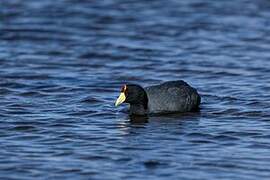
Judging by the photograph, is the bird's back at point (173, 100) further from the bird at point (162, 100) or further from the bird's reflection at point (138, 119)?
the bird's reflection at point (138, 119)

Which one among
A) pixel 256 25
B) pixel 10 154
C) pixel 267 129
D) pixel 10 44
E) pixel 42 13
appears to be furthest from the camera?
pixel 42 13

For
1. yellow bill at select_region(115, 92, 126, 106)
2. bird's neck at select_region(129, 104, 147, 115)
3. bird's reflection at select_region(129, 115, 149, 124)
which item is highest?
yellow bill at select_region(115, 92, 126, 106)

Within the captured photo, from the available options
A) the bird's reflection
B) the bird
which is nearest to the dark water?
the bird's reflection

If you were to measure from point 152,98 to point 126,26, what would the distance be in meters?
8.03

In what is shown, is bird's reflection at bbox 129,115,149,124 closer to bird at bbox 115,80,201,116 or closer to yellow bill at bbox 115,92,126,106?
bird at bbox 115,80,201,116

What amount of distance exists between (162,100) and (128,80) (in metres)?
2.58

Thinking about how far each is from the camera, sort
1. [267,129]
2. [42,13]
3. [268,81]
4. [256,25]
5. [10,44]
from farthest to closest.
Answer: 1. [42,13]
2. [256,25]
3. [10,44]
4. [268,81]
5. [267,129]

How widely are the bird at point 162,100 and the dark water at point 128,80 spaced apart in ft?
0.85

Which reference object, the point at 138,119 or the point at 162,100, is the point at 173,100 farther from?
the point at 138,119

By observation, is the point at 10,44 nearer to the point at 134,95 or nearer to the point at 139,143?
the point at 134,95

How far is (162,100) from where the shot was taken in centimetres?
1420

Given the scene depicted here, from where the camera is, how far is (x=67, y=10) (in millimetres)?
23969

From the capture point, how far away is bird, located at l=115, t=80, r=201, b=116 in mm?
14062

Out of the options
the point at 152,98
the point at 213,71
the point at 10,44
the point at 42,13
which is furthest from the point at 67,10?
the point at 152,98
